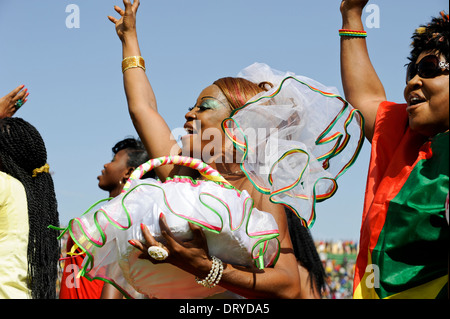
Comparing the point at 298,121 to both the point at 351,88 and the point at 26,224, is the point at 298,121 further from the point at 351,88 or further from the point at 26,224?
the point at 26,224

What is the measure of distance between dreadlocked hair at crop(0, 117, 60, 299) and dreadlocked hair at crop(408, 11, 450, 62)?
1.96 meters

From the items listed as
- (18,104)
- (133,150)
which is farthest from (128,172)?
(18,104)

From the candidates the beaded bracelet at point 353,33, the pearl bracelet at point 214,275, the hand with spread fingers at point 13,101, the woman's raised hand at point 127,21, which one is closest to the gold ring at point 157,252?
the pearl bracelet at point 214,275

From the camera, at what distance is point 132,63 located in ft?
10.8

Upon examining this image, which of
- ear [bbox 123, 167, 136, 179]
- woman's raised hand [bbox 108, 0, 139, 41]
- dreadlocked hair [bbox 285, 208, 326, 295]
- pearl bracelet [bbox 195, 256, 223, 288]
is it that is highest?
woman's raised hand [bbox 108, 0, 139, 41]

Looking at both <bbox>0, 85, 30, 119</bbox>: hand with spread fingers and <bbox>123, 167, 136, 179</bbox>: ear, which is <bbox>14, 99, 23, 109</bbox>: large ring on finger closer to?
<bbox>0, 85, 30, 119</bbox>: hand with spread fingers

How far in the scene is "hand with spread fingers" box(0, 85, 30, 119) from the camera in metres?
3.97

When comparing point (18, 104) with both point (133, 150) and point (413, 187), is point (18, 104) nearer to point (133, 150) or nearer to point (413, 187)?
point (133, 150)

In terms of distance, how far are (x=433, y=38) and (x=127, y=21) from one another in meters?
1.71

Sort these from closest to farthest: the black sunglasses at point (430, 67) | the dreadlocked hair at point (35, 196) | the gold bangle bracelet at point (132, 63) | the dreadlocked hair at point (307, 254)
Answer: the black sunglasses at point (430, 67) → the dreadlocked hair at point (35, 196) → the gold bangle bracelet at point (132, 63) → the dreadlocked hair at point (307, 254)

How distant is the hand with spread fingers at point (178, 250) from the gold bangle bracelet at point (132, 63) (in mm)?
1213

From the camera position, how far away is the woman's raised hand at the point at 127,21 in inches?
134

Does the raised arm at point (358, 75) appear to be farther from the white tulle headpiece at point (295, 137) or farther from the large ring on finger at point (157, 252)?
the large ring on finger at point (157, 252)

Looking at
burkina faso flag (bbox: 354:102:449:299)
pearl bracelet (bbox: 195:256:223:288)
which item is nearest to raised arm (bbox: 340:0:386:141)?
burkina faso flag (bbox: 354:102:449:299)
